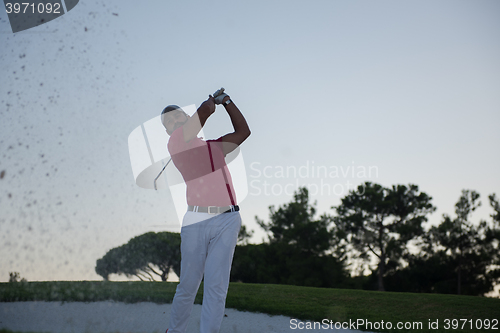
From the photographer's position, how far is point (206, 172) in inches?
157

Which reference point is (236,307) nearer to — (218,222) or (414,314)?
(414,314)

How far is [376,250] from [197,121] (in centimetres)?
3092

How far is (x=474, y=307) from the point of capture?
9.59 m

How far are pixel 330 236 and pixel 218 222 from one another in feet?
94.3

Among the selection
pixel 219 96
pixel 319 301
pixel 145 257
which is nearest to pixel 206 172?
pixel 219 96

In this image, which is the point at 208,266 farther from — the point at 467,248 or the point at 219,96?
the point at 467,248

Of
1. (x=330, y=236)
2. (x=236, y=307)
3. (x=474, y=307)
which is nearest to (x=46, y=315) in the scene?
(x=236, y=307)

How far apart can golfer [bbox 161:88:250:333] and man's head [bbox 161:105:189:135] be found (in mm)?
219

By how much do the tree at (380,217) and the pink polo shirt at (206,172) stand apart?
29.5 m

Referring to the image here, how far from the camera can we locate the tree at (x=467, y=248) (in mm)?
30203

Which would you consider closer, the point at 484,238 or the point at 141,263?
the point at 141,263

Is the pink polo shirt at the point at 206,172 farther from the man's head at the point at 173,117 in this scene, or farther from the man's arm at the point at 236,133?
the man's head at the point at 173,117

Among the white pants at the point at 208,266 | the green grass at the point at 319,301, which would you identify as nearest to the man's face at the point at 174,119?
the white pants at the point at 208,266

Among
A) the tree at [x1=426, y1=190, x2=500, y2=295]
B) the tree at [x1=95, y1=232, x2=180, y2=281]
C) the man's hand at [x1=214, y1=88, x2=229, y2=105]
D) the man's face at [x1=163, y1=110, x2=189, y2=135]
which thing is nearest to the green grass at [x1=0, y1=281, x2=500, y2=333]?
the man's face at [x1=163, y1=110, x2=189, y2=135]
